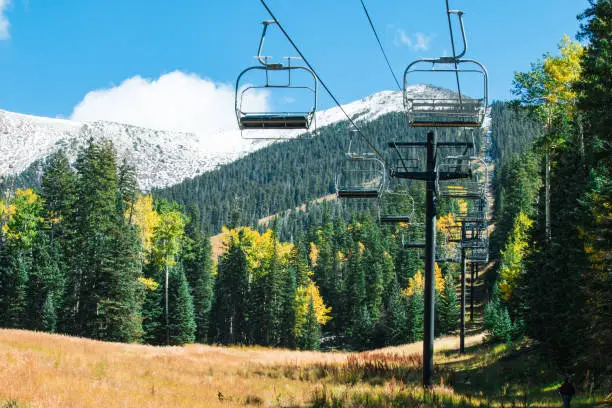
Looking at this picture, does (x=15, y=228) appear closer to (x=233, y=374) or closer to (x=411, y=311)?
(x=411, y=311)

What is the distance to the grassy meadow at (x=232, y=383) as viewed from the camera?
44.0ft

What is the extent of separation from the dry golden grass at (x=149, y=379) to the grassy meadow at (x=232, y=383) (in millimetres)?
24

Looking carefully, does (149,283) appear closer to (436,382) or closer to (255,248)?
(255,248)

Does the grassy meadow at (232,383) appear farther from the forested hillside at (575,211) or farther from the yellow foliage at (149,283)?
the yellow foliage at (149,283)

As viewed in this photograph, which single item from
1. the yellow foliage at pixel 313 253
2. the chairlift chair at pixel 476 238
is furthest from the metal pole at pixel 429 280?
the yellow foliage at pixel 313 253

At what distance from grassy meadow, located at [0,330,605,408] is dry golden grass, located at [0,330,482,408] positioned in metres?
0.02

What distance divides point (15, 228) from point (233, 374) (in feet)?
167

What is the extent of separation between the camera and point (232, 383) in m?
17.9

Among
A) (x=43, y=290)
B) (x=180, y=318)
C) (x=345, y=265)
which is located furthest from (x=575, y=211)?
(x=345, y=265)

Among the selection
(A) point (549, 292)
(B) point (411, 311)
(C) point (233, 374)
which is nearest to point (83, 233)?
(B) point (411, 311)

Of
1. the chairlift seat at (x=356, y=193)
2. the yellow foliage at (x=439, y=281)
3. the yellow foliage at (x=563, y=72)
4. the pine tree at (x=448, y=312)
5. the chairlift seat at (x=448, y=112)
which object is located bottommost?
the pine tree at (x=448, y=312)

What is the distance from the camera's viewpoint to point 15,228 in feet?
206

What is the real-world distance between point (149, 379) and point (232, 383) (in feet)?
8.69

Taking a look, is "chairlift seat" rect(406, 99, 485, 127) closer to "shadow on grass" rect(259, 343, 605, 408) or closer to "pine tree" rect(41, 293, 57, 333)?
"shadow on grass" rect(259, 343, 605, 408)
